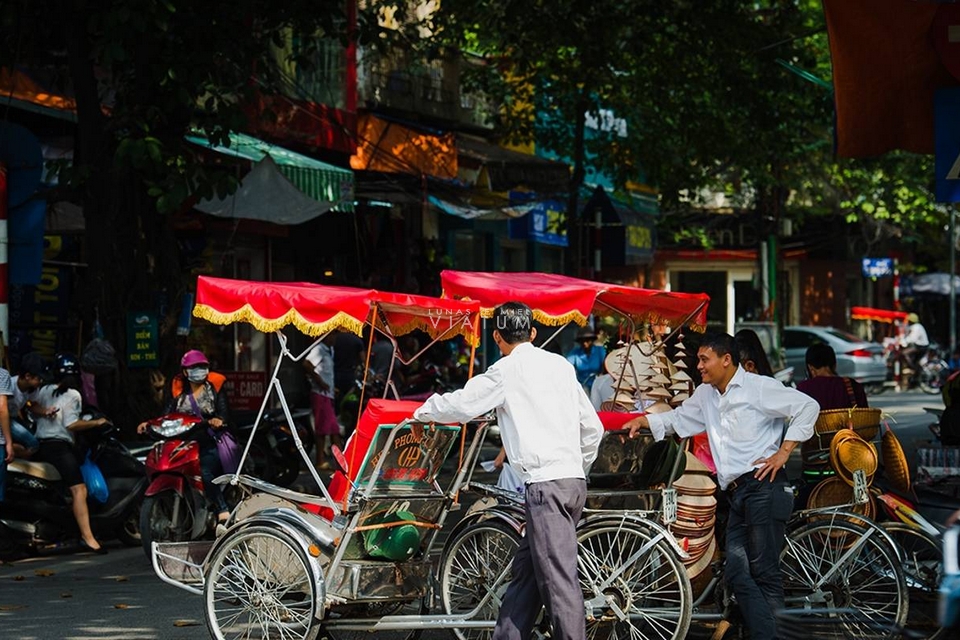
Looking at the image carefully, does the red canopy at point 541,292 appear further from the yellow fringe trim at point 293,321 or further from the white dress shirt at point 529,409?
the white dress shirt at point 529,409

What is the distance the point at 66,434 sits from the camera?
11.7 meters

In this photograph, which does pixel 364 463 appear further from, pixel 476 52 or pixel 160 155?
pixel 476 52

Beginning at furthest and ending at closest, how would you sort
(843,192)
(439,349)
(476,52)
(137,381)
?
(843,192), (476,52), (439,349), (137,381)

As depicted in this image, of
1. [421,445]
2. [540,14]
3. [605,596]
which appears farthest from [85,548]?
[540,14]

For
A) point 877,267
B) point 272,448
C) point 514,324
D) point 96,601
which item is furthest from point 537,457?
point 877,267

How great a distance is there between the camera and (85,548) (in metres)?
12.2

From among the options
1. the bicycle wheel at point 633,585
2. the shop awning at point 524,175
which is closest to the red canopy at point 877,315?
the shop awning at point 524,175

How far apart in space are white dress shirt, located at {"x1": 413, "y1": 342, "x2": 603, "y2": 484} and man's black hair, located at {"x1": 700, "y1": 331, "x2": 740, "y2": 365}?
35.4 inches

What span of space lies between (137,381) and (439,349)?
10.0 meters

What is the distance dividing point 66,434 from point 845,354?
2586 centimetres

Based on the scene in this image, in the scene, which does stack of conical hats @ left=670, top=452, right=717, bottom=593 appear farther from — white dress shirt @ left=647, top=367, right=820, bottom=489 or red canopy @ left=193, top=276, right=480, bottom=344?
red canopy @ left=193, top=276, right=480, bottom=344

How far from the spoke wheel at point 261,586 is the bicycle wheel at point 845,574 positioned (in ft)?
7.82

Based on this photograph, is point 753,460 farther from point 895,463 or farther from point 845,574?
point 895,463

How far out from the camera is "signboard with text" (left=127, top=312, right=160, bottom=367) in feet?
47.8
